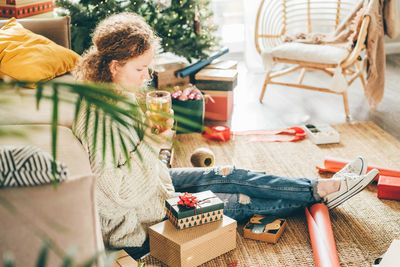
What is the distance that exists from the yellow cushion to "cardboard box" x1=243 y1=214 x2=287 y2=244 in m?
1.23

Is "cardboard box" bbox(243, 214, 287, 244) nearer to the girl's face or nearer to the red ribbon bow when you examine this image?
the red ribbon bow

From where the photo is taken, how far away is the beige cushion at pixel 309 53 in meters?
2.95

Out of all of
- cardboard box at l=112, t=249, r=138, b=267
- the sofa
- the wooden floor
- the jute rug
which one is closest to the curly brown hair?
the jute rug

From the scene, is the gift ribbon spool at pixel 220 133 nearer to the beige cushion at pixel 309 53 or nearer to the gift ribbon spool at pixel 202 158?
the gift ribbon spool at pixel 202 158

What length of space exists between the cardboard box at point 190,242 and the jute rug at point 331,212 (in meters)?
0.05

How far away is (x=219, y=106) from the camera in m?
3.04

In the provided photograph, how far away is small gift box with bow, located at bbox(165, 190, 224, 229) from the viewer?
5.15 ft

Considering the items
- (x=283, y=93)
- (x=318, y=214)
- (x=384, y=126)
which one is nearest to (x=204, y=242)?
(x=318, y=214)

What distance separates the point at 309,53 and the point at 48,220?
2.63 metres

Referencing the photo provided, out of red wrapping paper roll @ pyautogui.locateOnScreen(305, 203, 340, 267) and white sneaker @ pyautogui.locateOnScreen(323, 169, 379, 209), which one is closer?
red wrapping paper roll @ pyautogui.locateOnScreen(305, 203, 340, 267)

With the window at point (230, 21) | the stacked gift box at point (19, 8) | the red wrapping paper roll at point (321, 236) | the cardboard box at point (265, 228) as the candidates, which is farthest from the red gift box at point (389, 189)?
the window at point (230, 21)

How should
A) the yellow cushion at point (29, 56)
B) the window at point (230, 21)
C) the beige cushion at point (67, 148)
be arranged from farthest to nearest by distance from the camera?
the window at point (230, 21), the yellow cushion at point (29, 56), the beige cushion at point (67, 148)

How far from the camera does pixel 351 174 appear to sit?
6.28ft

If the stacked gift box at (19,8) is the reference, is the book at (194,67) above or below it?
below
